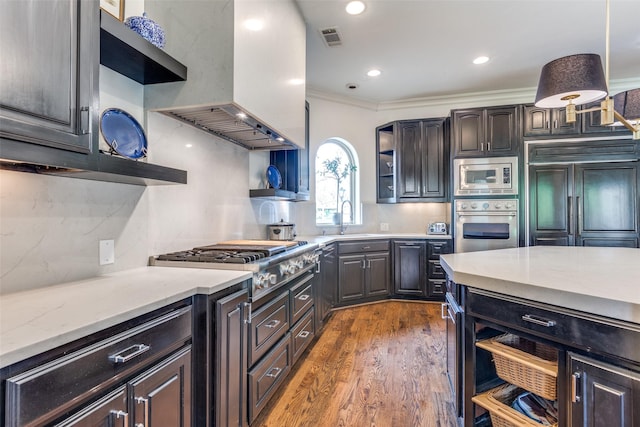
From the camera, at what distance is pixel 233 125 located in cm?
223

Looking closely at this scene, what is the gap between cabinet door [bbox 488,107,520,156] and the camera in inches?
158

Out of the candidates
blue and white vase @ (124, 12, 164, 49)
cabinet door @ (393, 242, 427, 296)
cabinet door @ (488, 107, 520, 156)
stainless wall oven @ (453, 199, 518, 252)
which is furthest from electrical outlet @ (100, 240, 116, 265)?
cabinet door @ (488, 107, 520, 156)

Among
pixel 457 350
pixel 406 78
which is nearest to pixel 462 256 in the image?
pixel 457 350

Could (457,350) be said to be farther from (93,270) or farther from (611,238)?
(611,238)

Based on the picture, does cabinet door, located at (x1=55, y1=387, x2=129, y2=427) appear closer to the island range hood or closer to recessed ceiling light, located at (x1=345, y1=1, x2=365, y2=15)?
the island range hood

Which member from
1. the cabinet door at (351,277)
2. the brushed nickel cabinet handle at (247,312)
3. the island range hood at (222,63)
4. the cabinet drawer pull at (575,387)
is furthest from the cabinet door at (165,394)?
the cabinet door at (351,277)

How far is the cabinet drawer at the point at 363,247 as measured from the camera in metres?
3.88

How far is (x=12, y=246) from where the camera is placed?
1.21 meters

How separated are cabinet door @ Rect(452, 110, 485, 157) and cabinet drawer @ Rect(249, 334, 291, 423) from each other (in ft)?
10.8

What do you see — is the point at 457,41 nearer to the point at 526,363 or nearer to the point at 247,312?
the point at 526,363

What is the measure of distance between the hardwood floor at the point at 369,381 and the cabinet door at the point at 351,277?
19.0 inches

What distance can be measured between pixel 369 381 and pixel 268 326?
0.92 meters

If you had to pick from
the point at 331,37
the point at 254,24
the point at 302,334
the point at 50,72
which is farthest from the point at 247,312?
the point at 331,37

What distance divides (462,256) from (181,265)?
174 centimetres
